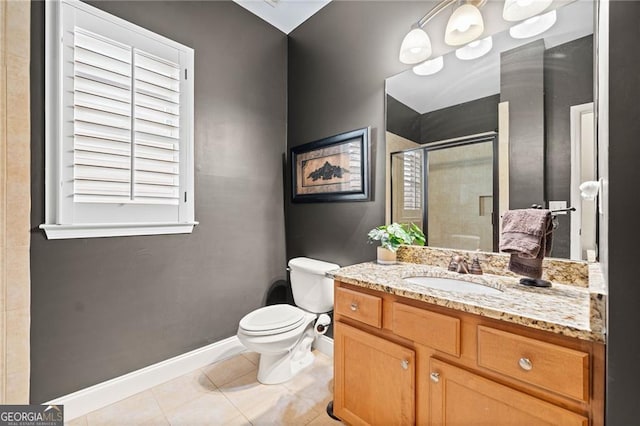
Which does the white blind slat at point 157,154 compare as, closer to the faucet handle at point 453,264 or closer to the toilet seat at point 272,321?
the toilet seat at point 272,321

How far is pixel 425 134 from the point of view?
5.44ft

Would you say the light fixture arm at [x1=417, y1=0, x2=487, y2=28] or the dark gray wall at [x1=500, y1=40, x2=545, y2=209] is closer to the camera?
the dark gray wall at [x1=500, y1=40, x2=545, y2=209]

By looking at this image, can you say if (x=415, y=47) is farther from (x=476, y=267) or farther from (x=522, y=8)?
(x=476, y=267)

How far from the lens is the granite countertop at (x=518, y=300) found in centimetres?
73

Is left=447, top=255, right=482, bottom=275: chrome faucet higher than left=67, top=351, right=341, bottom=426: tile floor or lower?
higher

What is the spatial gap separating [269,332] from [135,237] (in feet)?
3.46

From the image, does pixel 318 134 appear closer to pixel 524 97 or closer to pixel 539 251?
pixel 524 97

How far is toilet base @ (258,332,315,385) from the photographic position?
1831mm

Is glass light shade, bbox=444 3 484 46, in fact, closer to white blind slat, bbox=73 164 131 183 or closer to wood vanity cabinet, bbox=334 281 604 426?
wood vanity cabinet, bbox=334 281 604 426

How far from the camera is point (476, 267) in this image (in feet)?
4.62

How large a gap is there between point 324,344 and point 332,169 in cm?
142

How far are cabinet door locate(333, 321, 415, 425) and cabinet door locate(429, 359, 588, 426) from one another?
4.2 inches

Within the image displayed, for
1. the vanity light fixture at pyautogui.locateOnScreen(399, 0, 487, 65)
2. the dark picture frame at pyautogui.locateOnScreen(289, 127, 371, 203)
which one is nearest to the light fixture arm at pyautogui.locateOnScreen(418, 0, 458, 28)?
the vanity light fixture at pyautogui.locateOnScreen(399, 0, 487, 65)

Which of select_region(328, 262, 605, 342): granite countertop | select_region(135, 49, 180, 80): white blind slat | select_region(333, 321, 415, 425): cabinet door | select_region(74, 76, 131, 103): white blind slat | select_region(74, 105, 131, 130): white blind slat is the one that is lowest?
select_region(333, 321, 415, 425): cabinet door
